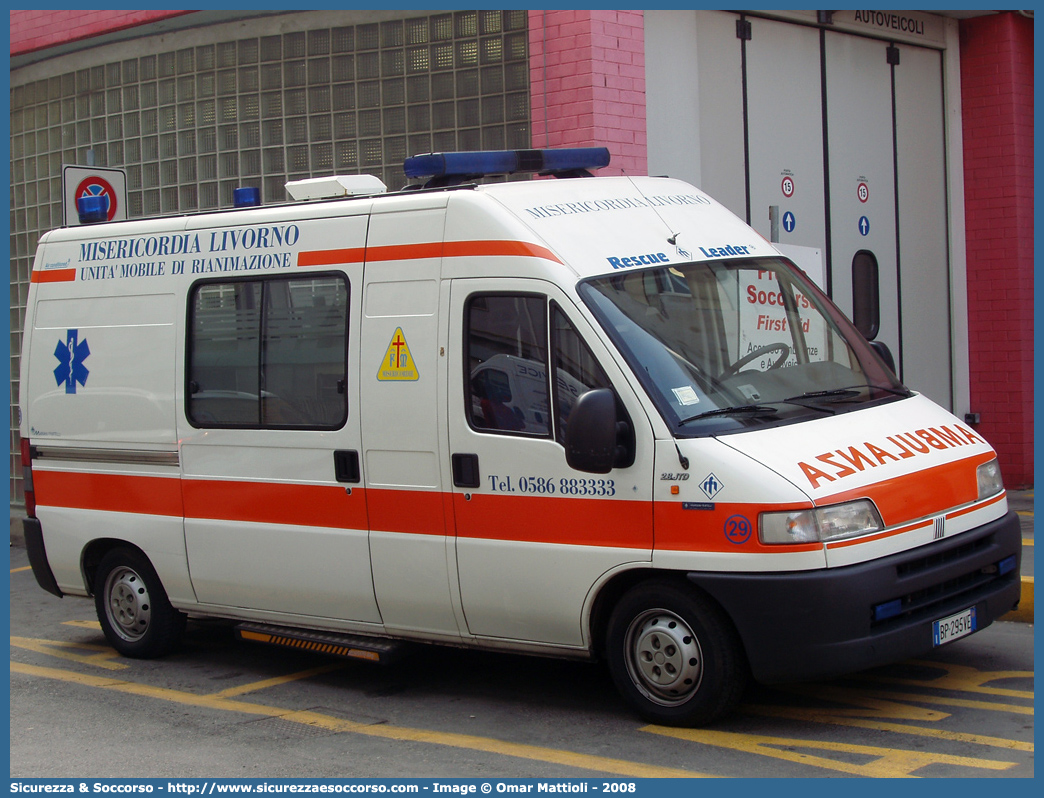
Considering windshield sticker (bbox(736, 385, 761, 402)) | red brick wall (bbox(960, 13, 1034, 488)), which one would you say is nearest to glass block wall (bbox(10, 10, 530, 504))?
windshield sticker (bbox(736, 385, 761, 402))

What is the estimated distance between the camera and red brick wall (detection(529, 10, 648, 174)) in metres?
10.2

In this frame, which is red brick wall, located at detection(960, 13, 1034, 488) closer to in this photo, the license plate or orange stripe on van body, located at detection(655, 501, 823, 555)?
the license plate

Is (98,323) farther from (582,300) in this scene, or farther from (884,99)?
(884,99)

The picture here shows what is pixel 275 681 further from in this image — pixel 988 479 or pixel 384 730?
pixel 988 479

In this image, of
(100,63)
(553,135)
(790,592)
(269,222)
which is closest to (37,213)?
(100,63)

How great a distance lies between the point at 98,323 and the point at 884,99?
27.2 feet

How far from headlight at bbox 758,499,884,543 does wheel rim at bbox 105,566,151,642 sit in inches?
162

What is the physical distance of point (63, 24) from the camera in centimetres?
1380

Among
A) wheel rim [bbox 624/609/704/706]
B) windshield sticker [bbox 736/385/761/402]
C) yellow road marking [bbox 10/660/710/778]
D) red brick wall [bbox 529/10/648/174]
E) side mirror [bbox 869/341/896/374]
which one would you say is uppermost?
red brick wall [bbox 529/10/648/174]

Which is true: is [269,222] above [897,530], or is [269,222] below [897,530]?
above

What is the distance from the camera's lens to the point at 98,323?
26.1 feet

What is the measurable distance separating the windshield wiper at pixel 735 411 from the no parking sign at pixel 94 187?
22.2 ft

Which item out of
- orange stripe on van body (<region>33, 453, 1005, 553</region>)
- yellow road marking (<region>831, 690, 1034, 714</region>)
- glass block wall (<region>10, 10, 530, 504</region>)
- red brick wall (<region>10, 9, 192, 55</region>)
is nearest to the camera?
orange stripe on van body (<region>33, 453, 1005, 553</region>)

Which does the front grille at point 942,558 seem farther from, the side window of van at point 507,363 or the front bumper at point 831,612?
the side window of van at point 507,363
